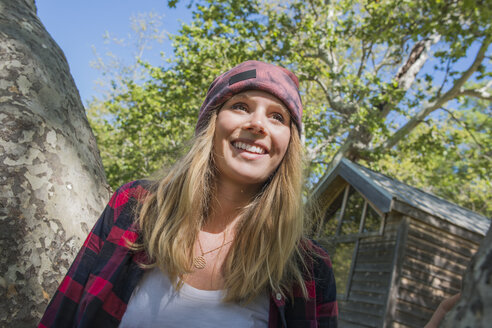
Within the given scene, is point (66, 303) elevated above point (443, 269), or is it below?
below

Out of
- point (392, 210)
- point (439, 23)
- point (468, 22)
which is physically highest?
point (468, 22)

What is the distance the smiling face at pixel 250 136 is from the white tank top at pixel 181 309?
1.90 feet

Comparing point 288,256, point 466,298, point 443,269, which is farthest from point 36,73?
A: point 443,269

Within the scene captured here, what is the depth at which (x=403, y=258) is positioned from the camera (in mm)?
7688

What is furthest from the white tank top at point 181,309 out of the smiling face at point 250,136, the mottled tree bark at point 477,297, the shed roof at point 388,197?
the shed roof at point 388,197

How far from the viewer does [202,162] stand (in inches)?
78.8

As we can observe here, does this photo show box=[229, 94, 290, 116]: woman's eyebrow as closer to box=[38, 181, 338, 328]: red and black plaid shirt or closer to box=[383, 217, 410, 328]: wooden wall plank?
box=[38, 181, 338, 328]: red and black plaid shirt

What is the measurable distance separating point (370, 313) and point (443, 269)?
1.76 metres

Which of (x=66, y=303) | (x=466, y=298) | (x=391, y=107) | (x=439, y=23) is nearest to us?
(x=466, y=298)

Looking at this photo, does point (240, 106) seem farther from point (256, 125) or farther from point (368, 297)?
point (368, 297)

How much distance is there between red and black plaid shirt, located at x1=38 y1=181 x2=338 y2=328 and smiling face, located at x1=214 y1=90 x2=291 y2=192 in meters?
0.49

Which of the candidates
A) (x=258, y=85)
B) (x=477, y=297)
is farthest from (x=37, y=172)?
(x=477, y=297)

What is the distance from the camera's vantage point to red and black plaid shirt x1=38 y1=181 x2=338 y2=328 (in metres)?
1.56

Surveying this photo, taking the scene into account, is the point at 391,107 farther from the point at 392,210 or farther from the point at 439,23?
the point at 392,210
